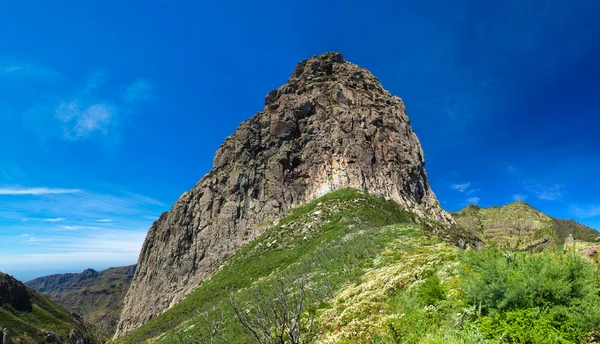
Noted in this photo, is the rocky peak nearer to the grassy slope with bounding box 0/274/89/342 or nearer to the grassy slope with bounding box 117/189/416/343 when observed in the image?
the grassy slope with bounding box 0/274/89/342

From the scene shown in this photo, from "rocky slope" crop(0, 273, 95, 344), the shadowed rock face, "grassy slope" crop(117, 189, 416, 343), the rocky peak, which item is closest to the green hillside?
"grassy slope" crop(117, 189, 416, 343)

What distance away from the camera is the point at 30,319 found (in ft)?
442

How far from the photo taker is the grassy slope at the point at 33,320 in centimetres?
11075

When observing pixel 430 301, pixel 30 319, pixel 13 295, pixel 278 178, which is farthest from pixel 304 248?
pixel 13 295

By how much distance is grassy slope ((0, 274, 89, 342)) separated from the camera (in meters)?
111

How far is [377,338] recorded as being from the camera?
10094 mm

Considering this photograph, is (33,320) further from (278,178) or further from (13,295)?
(278,178)

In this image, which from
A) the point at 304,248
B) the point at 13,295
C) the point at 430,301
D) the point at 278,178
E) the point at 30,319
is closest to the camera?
Result: the point at 430,301

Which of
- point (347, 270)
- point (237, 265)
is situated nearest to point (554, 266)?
point (347, 270)

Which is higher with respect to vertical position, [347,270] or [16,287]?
[347,270]

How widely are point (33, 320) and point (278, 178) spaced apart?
490 feet

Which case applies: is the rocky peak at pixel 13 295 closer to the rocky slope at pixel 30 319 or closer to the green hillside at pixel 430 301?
the rocky slope at pixel 30 319

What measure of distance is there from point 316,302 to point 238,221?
56819 mm

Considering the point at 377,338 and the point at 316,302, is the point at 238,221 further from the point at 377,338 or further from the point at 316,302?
the point at 377,338
